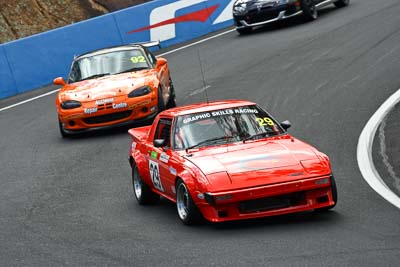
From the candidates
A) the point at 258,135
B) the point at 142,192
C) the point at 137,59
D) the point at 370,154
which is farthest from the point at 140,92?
the point at 258,135

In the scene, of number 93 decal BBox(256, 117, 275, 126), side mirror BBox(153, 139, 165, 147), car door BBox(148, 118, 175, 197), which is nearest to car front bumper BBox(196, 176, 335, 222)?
car door BBox(148, 118, 175, 197)

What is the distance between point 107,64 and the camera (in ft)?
58.5

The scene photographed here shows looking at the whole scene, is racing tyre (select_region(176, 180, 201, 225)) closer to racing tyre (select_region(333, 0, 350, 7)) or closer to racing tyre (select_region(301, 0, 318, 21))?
racing tyre (select_region(301, 0, 318, 21))

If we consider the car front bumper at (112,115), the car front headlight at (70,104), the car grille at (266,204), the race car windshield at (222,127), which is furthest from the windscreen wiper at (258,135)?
the car front headlight at (70,104)

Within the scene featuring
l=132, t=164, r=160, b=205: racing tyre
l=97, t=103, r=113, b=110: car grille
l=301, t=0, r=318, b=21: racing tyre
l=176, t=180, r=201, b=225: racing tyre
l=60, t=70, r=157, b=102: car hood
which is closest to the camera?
l=176, t=180, r=201, b=225: racing tyre

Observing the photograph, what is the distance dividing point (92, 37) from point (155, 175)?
49.6 feet

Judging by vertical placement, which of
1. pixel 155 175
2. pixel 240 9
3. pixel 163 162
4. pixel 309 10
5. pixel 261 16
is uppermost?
pixel 163 162

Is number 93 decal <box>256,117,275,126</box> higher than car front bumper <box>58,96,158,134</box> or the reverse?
higher

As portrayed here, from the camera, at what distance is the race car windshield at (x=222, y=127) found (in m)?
10.4

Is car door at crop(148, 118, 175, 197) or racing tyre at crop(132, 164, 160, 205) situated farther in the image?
racing tyre at crop(132, 164, 160, 205)

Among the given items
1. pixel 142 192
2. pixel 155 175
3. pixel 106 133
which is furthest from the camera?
pixel 106 133

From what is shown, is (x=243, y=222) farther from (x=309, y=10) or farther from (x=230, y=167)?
(x=309, y=10)

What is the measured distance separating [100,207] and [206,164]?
2139 millimetres

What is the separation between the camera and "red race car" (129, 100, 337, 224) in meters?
9.21
